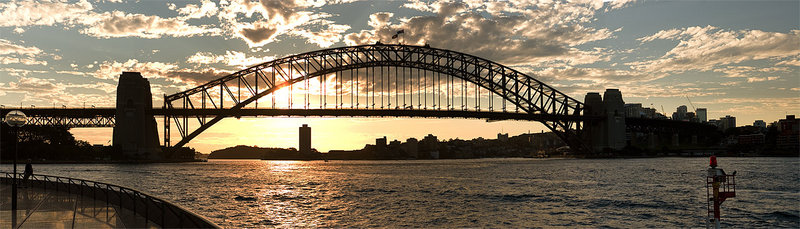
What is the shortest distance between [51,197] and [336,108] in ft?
249

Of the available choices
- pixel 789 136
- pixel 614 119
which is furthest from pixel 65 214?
pixel 789 136

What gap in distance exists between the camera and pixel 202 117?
98.9 m

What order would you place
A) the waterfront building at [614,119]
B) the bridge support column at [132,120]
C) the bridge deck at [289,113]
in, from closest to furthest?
the bridge deck at [289,113] < the bridge support column at [132,120] < the waterfront building at [614,119]

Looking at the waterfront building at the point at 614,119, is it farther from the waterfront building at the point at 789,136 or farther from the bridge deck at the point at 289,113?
the waterfront building at the point at 789,136

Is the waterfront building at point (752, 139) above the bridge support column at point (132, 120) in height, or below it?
below

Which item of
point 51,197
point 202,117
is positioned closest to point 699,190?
point 51,197

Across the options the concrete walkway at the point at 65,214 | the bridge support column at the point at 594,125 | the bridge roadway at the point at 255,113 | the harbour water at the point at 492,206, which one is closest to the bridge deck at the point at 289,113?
the bridge roadway at the point at 255,113

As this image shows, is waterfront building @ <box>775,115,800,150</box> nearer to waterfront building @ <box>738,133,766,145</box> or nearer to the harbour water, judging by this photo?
waterfront building @ <box>738,133,766,145</box>

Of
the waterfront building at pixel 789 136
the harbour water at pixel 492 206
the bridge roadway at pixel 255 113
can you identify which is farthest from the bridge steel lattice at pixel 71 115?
the waterfront building at pixel 789 136

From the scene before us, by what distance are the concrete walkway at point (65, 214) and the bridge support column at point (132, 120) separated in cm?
8308

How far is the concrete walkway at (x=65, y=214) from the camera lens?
45.7 ft

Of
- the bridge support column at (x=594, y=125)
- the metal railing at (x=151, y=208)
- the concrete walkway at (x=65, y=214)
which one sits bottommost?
the concrete walkway at (x=65, y=214)

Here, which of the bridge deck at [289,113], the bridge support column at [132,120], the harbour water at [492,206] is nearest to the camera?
the harbour water at [492,206]

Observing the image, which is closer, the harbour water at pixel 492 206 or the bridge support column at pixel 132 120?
the harbour water at pixel 492 206
